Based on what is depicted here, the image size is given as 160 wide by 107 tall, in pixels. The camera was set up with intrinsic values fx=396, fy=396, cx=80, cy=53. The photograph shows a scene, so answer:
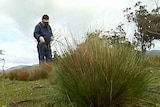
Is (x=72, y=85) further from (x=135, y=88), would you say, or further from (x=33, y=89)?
(x=33, y=89)

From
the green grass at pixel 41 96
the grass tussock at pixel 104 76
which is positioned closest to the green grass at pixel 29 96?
the green grass at pixel 41 96

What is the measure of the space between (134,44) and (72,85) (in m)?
1.01

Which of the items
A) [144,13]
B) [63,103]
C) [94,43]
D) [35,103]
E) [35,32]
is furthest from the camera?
[144,13]

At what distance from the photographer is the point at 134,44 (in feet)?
16.4

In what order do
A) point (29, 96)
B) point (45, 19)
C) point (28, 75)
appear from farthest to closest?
point (45, 19) < point (28, 75) < point (29, 96)

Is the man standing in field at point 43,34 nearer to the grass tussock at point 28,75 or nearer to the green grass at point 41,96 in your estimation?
the grass tussock at point 28,75

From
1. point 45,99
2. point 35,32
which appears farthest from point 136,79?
point 35,32

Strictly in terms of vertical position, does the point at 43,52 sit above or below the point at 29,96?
above

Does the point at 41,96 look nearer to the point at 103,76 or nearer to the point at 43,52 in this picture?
the point at 103,76

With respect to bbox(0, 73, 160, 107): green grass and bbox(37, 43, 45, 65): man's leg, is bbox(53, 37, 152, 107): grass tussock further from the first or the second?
bbox(37, 43, 45, 65): man's leg

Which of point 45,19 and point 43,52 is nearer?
point 45,19

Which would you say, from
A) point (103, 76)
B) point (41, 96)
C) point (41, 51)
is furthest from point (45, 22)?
point (103, 76)

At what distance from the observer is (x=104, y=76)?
14.4ft

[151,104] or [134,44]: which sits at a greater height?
[134,44]
